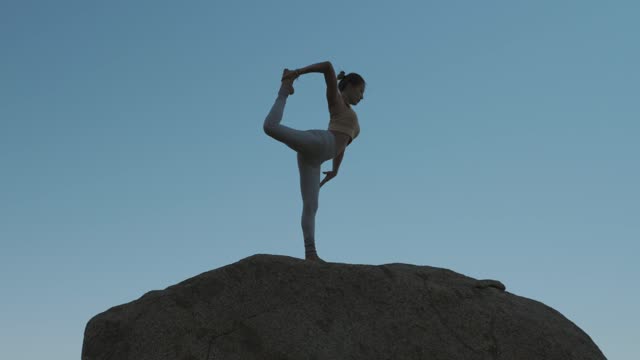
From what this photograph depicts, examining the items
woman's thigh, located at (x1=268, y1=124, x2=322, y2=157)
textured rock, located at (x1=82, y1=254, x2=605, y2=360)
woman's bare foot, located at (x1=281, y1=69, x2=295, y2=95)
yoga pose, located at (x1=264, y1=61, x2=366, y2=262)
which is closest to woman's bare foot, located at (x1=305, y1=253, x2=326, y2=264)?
→ yoga pose, located at (x1=264, y1=61, x2=366, y2=262)

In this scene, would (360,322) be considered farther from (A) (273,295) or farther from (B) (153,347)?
(B) (153,347)

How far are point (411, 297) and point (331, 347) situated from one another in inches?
41.7

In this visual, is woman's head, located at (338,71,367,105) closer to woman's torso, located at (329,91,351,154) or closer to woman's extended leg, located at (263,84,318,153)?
woman's torso, located at (329,91,351,154)

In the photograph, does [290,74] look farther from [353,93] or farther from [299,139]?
[353,93]

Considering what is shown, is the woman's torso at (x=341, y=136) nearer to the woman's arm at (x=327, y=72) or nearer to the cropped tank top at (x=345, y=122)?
the cropped tank top at (x=345, y=122)

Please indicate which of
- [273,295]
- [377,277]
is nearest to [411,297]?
[377,277]

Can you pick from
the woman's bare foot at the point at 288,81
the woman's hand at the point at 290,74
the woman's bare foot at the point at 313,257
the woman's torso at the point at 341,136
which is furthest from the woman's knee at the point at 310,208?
the woman's hand at the point at 290,74

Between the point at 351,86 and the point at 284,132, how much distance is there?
1.30 meters

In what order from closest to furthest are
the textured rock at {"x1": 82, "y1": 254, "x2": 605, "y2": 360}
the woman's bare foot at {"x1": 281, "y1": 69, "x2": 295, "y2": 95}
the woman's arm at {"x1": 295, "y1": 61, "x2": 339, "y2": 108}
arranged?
the textured rock at {"x1": 82, "y1": 254, "x2": 605, "y2": 360} < the woman's bare foot at {"x1": 281, "y1": 69, "x2": 295, "y2": 95} < the woman's arm at {"x1": 295, "y1": 61, "x2": 339, "y2": 108}

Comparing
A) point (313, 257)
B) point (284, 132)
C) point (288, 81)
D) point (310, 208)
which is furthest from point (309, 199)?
point (288, 81)

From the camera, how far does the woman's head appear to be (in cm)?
840

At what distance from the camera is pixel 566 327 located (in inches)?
295

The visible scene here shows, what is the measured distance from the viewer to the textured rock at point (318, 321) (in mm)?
6406

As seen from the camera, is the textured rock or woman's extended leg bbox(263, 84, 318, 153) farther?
woman's extended leg bbox(263, 84, 318, 153)
